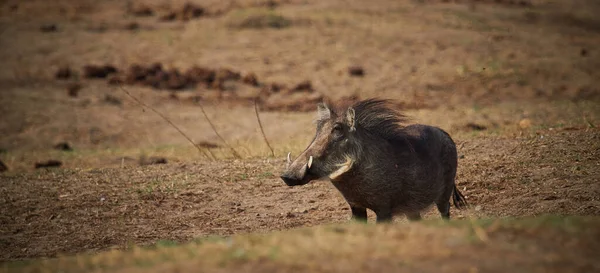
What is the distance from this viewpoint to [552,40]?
22.2 metres

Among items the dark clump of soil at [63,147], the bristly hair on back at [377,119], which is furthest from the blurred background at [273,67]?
the bristly hair on back at [377,119]

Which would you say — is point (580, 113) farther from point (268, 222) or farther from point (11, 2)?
point (11, 2)

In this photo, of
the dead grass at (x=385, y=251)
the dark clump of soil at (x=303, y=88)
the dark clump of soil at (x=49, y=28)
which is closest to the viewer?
the dead grass at (x=385, y=251)

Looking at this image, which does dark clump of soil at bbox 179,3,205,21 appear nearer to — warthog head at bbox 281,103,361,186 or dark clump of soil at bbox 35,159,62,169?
dark clump of soil at bbox 35,159,62,169

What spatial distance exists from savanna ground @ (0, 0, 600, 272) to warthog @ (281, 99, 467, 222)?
63 cm

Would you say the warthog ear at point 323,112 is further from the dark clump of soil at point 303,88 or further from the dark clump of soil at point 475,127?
the dark clump of soil at point 303,88

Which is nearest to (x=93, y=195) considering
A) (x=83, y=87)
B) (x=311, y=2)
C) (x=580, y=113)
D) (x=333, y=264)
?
(x=333, y=264)

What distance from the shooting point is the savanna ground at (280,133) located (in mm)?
4738

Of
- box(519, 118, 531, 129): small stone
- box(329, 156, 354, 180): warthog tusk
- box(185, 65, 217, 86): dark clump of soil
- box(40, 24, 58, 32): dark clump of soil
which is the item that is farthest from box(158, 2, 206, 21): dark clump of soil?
box(329, 156, 354, 180): warthog tusk

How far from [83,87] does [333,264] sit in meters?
15.1

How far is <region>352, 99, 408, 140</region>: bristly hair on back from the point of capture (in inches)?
268

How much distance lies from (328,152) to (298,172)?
348 millimetres

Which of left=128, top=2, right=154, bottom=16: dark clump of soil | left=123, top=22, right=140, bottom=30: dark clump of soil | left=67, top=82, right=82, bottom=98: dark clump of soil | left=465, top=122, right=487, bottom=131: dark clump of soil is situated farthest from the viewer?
left=128, top=2, right=154, bottom=16: dark clump of soil

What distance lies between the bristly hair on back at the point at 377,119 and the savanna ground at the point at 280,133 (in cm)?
92
